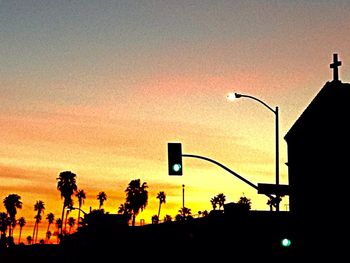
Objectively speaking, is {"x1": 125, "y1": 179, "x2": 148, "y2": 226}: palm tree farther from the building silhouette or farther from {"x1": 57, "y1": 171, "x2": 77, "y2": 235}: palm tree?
the building silhouette

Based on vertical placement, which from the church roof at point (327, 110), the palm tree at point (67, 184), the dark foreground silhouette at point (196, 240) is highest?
the palm tree at point (67, 184)

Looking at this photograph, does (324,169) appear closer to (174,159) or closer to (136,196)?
(174,159)

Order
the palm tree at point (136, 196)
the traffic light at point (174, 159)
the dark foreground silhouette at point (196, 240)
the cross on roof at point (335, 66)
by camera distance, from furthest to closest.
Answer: the palm tree at point (136, 196)
the dark foreground silhouette at point (196, 240)
the cross on roof at point (335, 66)
the traffic light at point (174, 159)

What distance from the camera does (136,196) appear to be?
176875 mm

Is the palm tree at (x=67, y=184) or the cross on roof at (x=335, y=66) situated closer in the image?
the cross on roof at (x=335, y=66)

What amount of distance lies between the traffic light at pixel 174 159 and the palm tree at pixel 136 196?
145 metres

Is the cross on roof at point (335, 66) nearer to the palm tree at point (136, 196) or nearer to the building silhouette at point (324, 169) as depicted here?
the building silhouette at point (324, 169)

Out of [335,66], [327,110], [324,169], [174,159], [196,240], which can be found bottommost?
[196,240]

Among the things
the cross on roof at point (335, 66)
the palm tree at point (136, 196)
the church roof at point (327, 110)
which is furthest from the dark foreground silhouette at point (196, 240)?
the palm tree at point (136, 196)

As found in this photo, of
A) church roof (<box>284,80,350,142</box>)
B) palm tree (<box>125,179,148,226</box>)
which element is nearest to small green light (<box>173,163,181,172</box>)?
church roof (<box>284,80,350,142</box>)

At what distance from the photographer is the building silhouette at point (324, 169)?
150 ft

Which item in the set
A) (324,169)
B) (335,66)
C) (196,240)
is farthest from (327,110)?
(196,240)

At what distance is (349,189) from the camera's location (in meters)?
45.8

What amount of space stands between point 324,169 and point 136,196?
131 metres
